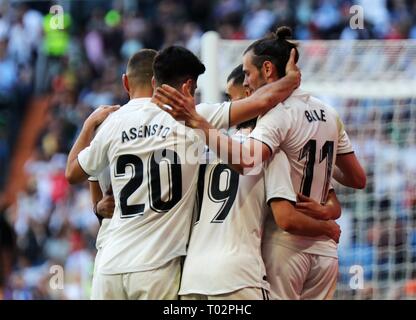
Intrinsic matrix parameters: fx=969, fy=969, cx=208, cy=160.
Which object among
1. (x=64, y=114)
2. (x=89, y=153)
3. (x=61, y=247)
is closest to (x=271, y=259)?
(x=89, y=153)

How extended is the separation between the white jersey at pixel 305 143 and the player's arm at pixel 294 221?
0.07 meters

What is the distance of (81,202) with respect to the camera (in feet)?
35.5

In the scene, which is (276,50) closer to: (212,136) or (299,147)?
(299,147)

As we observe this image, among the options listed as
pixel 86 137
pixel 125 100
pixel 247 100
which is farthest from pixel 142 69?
pixel 125 100

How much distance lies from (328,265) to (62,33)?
9.20m

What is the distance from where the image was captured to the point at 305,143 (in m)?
4.45

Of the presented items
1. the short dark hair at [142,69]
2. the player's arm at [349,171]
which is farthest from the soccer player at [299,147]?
the short dark hair at [142,69]

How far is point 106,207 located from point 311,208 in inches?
39.4

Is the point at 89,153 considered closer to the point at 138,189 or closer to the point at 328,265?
the point at 138,189

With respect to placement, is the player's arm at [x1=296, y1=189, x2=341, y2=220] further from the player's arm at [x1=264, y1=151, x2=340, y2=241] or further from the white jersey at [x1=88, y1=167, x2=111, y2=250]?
the white jersey at [x1=88, y1=167, x2=111, y2=250]

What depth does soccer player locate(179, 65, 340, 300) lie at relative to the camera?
166 inches

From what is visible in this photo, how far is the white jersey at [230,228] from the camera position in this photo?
4.20 m

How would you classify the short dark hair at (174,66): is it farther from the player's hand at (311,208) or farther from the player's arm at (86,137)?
the player's hand at (311,208)
